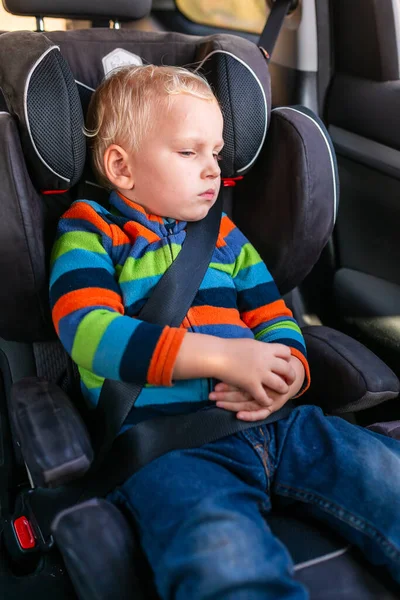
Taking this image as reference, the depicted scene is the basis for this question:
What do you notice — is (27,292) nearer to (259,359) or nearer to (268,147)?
(259,359)

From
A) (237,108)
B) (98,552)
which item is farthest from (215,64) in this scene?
→ (98,552)

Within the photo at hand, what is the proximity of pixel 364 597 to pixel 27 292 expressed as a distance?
0.84m

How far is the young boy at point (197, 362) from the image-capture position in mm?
1058

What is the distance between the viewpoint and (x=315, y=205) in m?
1.53

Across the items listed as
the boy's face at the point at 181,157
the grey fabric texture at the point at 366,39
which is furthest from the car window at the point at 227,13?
the boy's face at the point at 181,157

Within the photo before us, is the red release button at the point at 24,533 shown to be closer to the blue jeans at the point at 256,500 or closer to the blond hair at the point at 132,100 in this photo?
the blue jeans at the point at 256,500

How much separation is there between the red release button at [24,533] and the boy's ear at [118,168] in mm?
800

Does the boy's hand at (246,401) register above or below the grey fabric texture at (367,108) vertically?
below

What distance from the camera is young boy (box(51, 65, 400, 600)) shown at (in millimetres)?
1058

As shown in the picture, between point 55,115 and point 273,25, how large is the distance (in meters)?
0.80

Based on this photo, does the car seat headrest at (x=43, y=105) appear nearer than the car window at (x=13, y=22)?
Yes

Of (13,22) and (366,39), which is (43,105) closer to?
(366,39)

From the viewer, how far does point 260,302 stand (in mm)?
1492

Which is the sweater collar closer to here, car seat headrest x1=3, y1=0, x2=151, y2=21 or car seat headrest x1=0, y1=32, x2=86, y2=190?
car seat headrest x1=0, y1=32, x2=86, y2=190
